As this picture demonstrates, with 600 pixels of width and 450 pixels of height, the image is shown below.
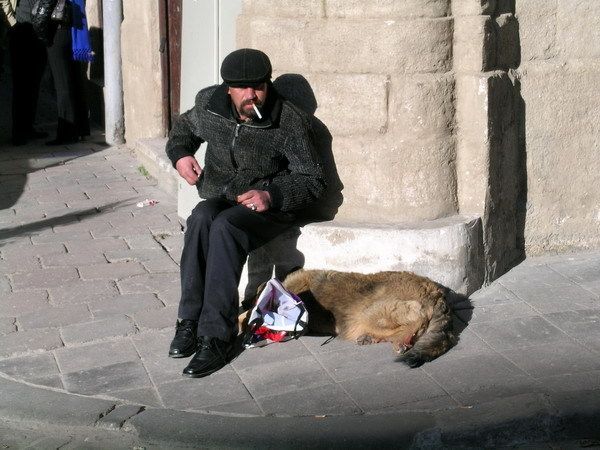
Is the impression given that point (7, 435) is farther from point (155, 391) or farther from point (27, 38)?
point (27, 38)

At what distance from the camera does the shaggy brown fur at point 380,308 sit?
5.10m

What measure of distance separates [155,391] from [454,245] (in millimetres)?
1835

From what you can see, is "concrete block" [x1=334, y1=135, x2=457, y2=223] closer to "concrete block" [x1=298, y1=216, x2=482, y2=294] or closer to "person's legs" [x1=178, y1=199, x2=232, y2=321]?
"concrete block" [x1=298, y1=216, x2=482, y2=294]

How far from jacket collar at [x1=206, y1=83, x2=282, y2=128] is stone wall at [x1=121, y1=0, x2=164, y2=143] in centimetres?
384

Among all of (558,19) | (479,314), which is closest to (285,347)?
(479,314)

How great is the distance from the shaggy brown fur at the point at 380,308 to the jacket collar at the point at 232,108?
2.72ft

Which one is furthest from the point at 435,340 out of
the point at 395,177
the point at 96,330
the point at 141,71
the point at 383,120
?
the point at 141,71

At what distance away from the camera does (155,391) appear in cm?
469

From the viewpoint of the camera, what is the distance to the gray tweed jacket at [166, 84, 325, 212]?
17.5 feet

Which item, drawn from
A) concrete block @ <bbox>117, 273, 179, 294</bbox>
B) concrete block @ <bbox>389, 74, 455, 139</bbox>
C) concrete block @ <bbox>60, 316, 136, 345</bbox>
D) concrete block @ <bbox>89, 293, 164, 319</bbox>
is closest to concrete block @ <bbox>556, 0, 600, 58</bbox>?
concrete block @ <bbox>389, 74, 455, 139</bbox>

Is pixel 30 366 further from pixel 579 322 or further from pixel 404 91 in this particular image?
pixel 579 322

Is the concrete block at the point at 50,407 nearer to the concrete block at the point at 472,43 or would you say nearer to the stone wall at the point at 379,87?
the stone wall at the point at 379,87

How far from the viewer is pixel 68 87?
10.1 meters

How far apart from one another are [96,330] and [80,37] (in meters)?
5.27
